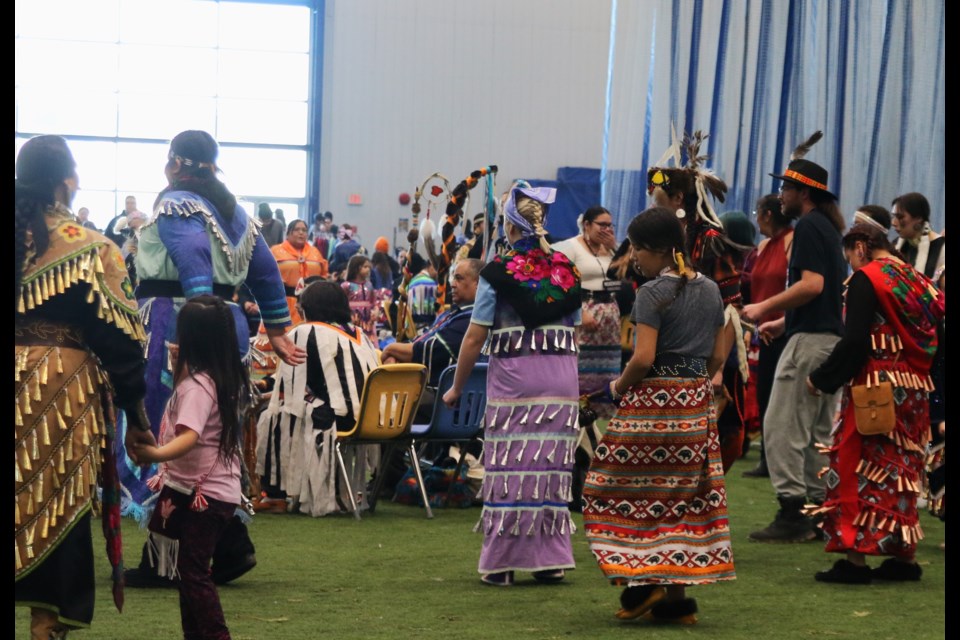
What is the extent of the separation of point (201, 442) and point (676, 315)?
4.71 feet

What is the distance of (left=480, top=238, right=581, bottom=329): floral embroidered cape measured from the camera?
4621 millimetres

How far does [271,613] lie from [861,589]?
2043 millimetres

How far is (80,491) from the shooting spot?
3.11 metres

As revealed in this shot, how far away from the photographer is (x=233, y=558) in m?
4.49

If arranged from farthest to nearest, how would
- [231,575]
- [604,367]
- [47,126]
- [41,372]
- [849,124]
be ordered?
[47,126]
[849,124]
[604,367]
[231,575]
[41,372]

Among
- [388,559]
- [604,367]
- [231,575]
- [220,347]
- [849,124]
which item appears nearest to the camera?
[220,347]

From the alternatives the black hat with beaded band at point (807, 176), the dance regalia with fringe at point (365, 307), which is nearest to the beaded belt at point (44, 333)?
the black hat with beaded band at point (807, 176)

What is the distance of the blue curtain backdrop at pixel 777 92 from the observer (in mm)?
9852

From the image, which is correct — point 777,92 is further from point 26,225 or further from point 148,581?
point 26,225

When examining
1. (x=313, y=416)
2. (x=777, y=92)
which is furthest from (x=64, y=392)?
(x=777, y=92)

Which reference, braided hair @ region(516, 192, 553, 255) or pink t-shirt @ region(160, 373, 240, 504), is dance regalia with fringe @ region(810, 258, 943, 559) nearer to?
braided hair @ region(516, 192, 553, 255)

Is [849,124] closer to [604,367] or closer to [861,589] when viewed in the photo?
[604,367]

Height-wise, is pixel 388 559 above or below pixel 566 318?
below

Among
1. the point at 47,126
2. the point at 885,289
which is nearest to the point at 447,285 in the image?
the point at 885,289
